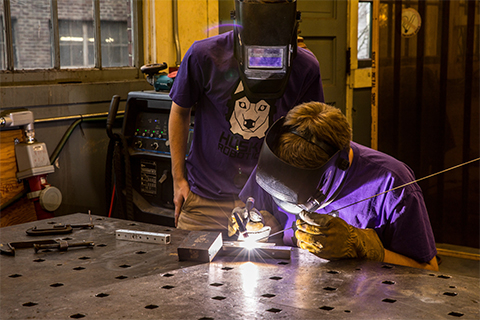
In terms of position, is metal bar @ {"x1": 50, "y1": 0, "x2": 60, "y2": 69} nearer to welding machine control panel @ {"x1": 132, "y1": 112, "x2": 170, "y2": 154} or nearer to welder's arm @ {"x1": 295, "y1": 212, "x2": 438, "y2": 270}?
welding machine control panel @ {"x1": 132, "y1": 112, "x2": 170, "y2": 154}

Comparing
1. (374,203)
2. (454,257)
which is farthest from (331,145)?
(454,257)

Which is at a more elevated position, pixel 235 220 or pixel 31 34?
pixel 31 34

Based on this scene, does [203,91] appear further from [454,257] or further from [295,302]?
[454,257]

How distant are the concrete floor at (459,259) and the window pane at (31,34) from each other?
2702 millimetres

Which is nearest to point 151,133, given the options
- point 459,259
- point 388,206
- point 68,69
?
point 68,69

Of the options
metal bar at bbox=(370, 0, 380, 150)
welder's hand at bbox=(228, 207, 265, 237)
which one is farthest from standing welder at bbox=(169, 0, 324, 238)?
metal bar at bbox=(370, 0, 380, 150)

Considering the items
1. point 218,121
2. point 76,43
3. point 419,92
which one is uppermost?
point 76,43

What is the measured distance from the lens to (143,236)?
1533mm

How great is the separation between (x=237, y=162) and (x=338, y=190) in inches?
25.5

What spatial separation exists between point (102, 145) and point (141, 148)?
17.2 inches

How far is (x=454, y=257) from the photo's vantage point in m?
3.32

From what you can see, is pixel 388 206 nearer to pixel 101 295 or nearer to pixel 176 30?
pixel 101 295

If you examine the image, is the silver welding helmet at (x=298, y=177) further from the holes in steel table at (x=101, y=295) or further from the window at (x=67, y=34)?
the window at (x=67, y=34)

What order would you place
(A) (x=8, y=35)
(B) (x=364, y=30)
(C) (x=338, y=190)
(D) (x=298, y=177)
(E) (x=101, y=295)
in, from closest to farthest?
(E) (x=101, y=295) → (D) (x=298, y=177) → (C) (x=338, y=190) → (A) (x=8, y=35) → (B) (x=364, y=30)
